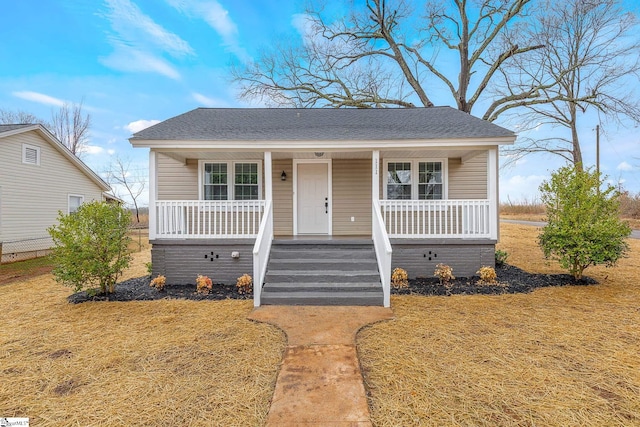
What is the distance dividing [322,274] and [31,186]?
42.5 ft

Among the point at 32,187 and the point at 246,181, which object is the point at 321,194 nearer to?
the point at 246,181

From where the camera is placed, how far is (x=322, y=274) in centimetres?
577

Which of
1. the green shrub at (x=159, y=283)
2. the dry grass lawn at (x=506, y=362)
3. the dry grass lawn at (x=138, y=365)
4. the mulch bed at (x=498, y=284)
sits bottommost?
the dry grass lawn at (x=138, y=365)

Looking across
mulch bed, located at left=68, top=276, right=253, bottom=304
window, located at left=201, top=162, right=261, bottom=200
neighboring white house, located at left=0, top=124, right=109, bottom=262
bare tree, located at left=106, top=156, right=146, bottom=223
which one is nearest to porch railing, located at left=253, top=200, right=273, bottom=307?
mulch bed, located at left=68, top=276, right=253, bottom=304

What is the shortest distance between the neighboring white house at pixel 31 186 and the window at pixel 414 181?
43.5 feet

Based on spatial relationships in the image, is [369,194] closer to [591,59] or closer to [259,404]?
[259,404]

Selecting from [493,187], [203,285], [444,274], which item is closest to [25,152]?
[203,285]

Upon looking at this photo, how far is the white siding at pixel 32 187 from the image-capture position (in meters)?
10.6

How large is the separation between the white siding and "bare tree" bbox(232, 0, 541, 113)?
32.3ft

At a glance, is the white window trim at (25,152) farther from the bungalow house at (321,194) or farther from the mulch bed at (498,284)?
the mulch bed at (498,284)

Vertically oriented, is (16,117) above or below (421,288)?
above

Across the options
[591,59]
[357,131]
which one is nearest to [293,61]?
[357,131]

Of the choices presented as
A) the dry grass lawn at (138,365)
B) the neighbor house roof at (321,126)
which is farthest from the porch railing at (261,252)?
the neighbor house roof at (321,126)

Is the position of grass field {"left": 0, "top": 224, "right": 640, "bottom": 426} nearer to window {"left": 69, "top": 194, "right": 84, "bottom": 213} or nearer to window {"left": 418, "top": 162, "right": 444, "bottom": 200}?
window {"left": 418, "top": 162, "right": 444, "bottom": 200}
